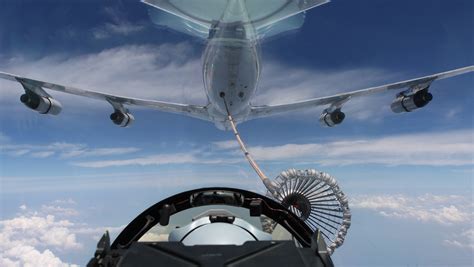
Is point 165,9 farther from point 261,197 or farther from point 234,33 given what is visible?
point 261,197

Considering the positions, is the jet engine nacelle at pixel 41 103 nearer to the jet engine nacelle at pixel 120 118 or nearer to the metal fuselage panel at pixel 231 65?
the jet engine nacelle at pixel 120 118

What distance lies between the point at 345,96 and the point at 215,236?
16.6 m

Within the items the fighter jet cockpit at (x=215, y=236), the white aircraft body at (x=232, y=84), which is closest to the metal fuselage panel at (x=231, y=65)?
the white aircraft body at (x=232, y=84)

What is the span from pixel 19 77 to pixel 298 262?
53.0ft

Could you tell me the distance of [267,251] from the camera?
1.15 meters

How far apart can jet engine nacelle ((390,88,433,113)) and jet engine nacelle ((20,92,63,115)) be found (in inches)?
625

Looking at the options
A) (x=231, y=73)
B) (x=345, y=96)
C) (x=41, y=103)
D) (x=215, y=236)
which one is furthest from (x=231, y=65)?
(x=215, y=236)

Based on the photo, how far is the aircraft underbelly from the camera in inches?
580

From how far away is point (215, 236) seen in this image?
1453 mm

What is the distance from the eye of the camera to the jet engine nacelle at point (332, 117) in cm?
1802

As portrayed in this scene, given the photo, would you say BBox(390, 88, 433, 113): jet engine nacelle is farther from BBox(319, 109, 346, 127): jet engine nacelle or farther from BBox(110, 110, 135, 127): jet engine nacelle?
BBox(110, 110, 135, 127): jet engine nacelle

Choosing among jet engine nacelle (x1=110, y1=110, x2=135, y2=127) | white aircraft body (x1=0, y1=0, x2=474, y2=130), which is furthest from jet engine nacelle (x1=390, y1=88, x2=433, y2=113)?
jet engine nacelle (x1=110, y1=110, x2=135, y2=127)

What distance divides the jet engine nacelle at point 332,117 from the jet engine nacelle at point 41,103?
1308 cm

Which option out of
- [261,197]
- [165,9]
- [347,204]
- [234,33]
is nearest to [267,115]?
[234,33]
